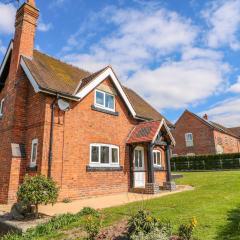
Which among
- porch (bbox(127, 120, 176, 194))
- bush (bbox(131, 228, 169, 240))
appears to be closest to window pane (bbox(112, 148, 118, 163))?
porch (bbox(127, 120, 176, 194))

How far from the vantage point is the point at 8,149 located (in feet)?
43.0

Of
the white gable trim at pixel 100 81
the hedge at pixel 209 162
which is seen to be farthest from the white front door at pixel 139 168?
the hedge at pixel 209 162

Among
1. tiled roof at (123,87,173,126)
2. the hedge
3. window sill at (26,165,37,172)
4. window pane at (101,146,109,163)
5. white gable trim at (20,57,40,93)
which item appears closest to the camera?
window sill at (26,165,37,172)

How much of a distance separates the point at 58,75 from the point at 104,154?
5525mm

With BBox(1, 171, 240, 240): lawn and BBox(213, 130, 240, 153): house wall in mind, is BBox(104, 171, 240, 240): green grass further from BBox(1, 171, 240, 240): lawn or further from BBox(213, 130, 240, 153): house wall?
BBox(213, 130, 240, 153): house wall

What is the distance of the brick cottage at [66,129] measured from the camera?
12477mm

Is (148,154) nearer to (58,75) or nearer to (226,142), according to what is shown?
(58,75)

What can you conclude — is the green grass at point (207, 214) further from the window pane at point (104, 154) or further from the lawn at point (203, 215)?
the window pane at point (104, 154)

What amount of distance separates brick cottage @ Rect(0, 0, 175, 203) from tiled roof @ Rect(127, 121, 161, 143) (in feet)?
0.12

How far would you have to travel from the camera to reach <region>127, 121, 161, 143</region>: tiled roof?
15481 mm

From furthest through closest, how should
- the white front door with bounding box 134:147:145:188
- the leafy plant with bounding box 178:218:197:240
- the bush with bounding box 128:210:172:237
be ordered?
the white front door with bounding box 134:147:145:188
the bush with bounding box 128:210:172:237
the leafy plant with bounding box 178:218:197:240

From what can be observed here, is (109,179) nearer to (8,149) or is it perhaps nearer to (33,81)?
(8,149)

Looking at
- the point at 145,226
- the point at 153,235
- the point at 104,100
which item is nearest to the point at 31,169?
the point at 104,100

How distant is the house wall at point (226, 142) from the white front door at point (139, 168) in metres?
29.7
